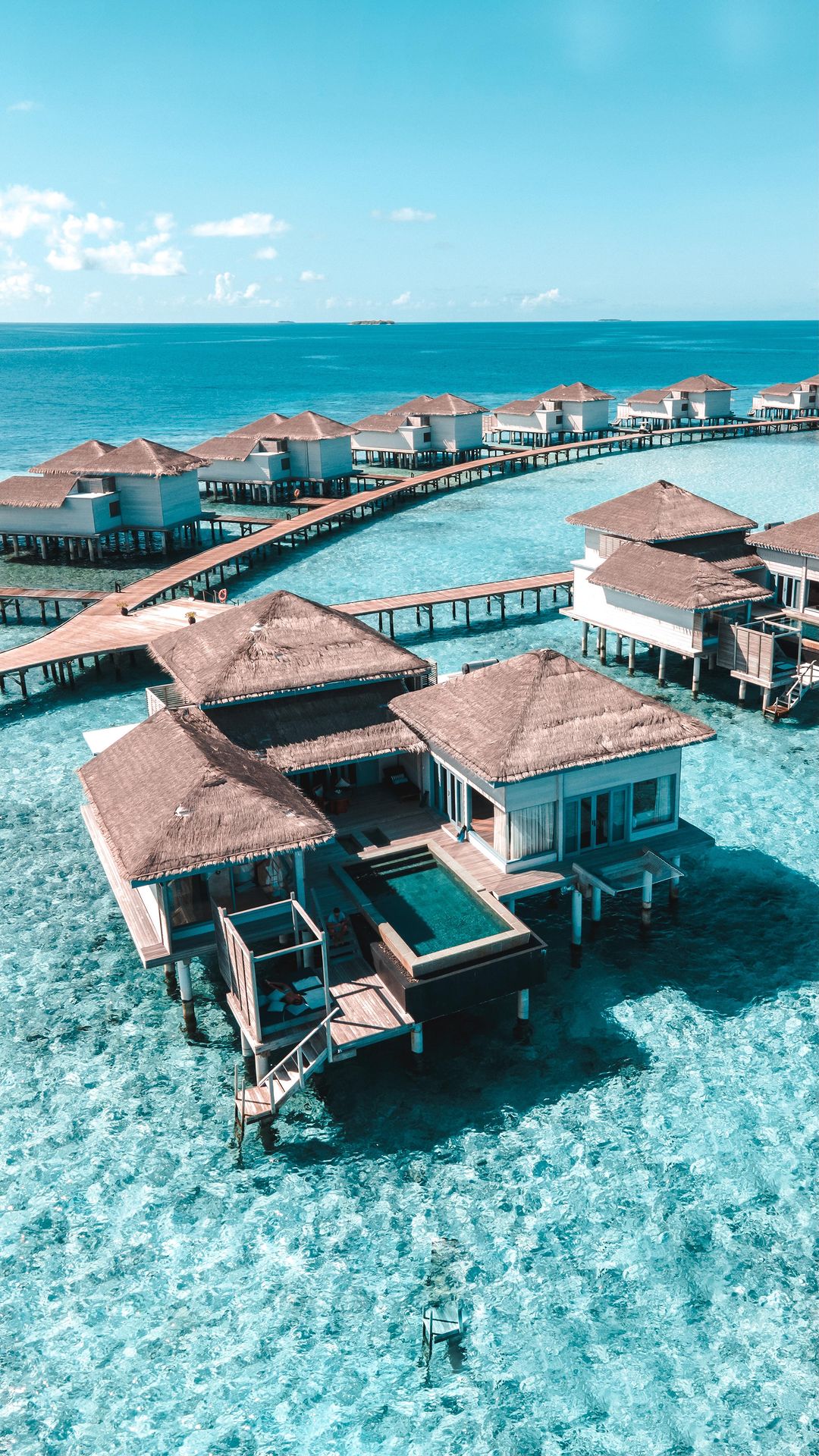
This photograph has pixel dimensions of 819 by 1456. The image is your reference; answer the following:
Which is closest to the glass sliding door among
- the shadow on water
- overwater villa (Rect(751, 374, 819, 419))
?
the shadow on water

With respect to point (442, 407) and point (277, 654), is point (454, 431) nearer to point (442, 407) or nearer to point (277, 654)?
point (442, 407)

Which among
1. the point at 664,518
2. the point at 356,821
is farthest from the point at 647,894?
the point at 664,518

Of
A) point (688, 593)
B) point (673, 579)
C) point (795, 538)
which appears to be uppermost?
point (795, 538)

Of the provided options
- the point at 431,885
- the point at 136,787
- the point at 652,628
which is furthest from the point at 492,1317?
the point at 652,628

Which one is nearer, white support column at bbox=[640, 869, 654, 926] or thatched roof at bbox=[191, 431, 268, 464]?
white support column at bbox=[640, 869, 654, 926]

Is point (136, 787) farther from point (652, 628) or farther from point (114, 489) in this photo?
point (114, 489)

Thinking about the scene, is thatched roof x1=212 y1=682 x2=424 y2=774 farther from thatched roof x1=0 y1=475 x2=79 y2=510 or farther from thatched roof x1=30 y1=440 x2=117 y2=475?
thatched roof x1=30 y1=440 x2=117 y2=475
